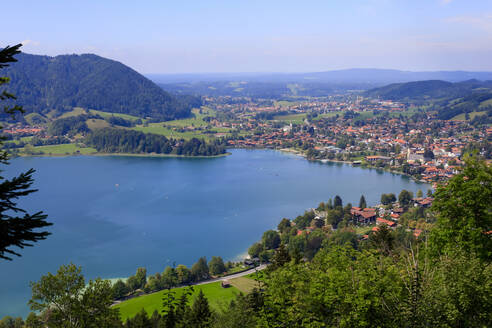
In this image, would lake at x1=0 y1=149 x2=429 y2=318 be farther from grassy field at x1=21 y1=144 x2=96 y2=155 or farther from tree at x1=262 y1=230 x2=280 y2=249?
grassy field at x1=21 y1=144 x2=96 y2=155

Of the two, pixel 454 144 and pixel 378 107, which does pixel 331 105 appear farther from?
pixel 454 144

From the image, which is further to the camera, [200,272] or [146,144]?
[146,144]

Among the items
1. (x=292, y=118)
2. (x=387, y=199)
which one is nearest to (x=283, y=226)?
(x=387, y=199)

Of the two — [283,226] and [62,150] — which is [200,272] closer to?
[283,226]

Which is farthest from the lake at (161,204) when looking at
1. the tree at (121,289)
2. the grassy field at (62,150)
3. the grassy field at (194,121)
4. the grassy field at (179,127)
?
the grassy field at (194,121)

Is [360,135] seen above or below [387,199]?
above

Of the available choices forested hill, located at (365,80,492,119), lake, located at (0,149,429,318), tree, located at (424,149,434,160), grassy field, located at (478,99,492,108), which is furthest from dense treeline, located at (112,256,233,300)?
grassy field, located at (478,99,492,108)
